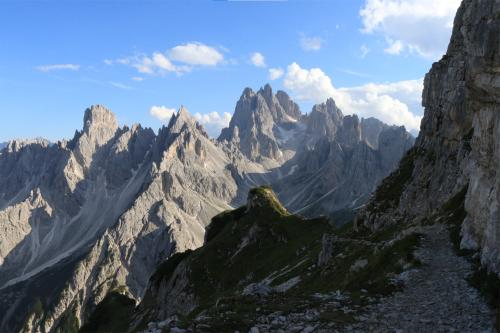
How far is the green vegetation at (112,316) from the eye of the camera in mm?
111812

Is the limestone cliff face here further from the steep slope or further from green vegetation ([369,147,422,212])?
the steep slope

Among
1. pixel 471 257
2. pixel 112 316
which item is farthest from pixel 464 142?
pixel 112 316

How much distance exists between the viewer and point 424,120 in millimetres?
74188

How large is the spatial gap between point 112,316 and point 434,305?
11351 centimetres

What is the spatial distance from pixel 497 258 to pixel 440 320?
19.6 feet

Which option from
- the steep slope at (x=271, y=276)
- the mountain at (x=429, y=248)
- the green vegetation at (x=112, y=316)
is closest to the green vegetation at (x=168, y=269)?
the steep slope at (x=271, y=276)

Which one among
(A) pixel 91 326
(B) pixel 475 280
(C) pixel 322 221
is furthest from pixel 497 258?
(A) pixel 91 326

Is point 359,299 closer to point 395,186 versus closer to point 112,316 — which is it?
point 395,186

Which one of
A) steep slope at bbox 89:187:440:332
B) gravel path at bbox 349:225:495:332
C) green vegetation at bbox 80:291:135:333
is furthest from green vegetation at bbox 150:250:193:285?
gravel path at bbox 349:225:495:332

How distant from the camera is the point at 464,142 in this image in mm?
50938

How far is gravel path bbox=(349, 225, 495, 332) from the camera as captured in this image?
19781 millimetres

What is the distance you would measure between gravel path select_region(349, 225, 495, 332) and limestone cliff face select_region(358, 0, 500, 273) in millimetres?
1924

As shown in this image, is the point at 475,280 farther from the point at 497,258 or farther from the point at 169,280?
the point at 169,280

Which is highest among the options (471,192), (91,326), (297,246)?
(471,192)
